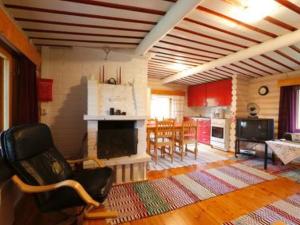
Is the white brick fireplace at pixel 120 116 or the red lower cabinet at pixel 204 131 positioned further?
A: the red lower cabinet at pixel 204 131

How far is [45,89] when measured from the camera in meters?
2.92

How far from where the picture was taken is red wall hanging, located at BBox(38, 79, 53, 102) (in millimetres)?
2885

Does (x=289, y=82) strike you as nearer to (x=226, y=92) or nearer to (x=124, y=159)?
(x=226, y=92)

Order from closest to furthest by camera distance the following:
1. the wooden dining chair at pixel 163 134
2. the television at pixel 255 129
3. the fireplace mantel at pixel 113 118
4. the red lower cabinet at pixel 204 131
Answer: the fireplace mantel at pixel 113 118, the wooden dining chair at pixel 163 134, the television at pixel 255 129, the red lower cabinet at pixel 204 131

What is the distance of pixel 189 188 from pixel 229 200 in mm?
545

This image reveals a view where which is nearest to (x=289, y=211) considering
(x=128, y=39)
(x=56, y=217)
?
(x=56, y=217)

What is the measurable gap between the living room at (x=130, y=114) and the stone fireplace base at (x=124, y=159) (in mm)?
16

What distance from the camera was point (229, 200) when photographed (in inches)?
90.7

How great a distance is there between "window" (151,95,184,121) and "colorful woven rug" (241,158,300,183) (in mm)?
3015

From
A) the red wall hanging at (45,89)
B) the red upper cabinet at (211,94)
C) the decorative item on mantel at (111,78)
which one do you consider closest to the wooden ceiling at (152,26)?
the decorative item on mantel at (111,78)

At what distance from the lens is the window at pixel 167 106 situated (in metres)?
6.29

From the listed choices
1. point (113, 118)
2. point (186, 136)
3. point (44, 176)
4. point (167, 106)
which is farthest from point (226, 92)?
point (44, 176)

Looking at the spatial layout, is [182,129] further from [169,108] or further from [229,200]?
[169,108]

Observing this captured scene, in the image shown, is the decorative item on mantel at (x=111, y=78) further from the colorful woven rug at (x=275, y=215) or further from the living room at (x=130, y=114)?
the colorful woven rug at (x=275, y=215)
